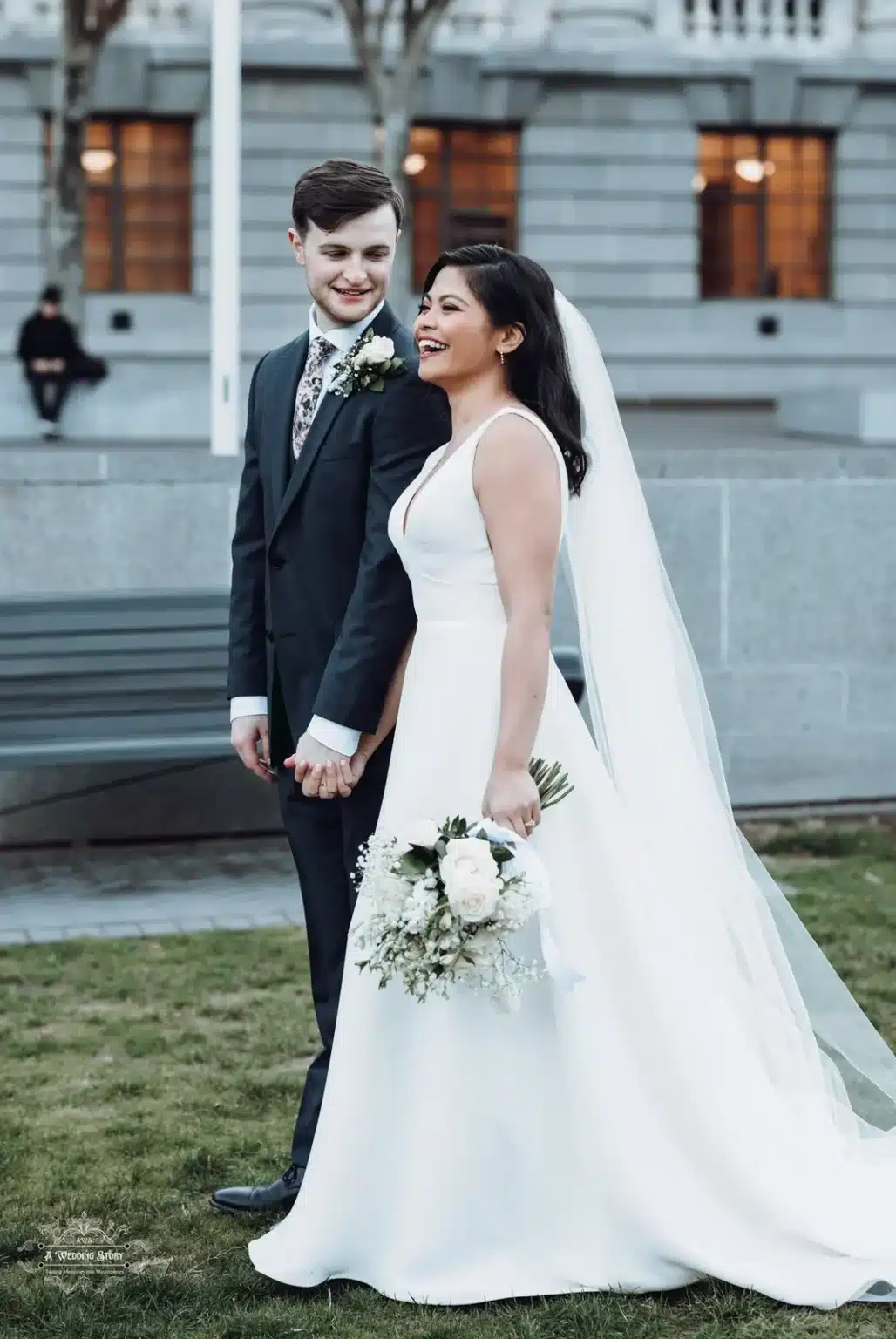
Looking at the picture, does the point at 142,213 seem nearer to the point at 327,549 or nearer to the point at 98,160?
the point at 98,160

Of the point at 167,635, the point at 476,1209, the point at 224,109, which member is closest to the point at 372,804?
the point at 476,1209

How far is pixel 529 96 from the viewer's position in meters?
27.9

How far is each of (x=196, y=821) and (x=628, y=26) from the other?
22041 millimetres

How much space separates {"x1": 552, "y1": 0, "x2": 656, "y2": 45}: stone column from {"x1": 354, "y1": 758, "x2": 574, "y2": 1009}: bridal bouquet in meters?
25.7

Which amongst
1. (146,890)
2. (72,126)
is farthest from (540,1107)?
(72,126)

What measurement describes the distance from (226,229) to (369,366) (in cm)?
515

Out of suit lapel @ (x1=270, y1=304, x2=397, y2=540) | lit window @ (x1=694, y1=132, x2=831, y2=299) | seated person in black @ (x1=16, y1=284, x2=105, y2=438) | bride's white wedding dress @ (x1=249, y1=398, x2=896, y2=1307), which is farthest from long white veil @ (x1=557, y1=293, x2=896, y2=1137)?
lit window @ (x1=694, y1=132, x2=831, y2=299)

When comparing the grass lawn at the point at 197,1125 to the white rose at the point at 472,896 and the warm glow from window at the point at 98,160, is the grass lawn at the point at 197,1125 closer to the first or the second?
the white rose at the point at 472,896

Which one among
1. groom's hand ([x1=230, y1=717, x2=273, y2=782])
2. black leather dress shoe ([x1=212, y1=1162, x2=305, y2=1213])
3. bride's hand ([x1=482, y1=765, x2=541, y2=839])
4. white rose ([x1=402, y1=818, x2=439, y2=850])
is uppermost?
groom's hand ([x1=230, y1=717, x2=273, y2=782])

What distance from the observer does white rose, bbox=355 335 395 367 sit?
4180 mm

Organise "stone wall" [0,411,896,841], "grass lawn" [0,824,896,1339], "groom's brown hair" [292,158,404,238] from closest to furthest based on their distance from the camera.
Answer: "grass lawn" [0,824,896,1339], "groom's brown hair" [292,158,404,238], "stone wall" [0,411,896,841]

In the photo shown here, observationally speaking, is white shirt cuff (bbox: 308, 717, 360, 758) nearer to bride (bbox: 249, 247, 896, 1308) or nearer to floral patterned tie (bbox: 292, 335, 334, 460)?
bride (bbox: 249, 247, 896, 1308)

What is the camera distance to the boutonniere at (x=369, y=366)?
419 cm

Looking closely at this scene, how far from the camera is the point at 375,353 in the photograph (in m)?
4.18
